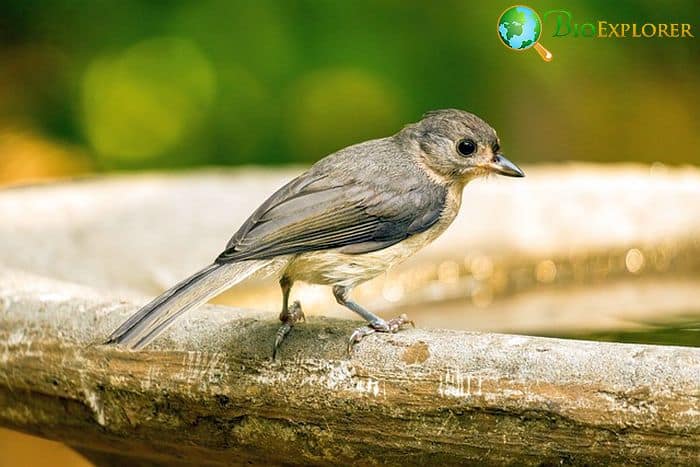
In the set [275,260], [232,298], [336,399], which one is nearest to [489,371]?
[336,399]

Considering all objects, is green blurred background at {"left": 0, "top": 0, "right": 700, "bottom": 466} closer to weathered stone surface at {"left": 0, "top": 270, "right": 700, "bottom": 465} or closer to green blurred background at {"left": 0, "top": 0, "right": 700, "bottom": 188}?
green blurred background at {"left": 0, "top": 0, "right": 700, "bottom": 188}

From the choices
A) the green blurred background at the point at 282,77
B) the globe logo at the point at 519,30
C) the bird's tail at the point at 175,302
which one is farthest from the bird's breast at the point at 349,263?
the green blurred background at the point at 282,77

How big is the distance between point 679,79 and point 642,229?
7.36ft

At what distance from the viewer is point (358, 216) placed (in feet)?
8.04

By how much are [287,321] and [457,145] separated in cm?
62

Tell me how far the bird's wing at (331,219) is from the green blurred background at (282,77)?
3668 millimetres

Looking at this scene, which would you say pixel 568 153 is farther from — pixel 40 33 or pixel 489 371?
pixel 489 371

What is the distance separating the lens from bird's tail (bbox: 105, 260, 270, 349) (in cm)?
212

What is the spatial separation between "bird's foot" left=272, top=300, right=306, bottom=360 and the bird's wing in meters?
0.12

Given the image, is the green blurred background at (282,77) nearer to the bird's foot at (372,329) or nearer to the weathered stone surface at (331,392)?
the weathered stone surface at (331,392)

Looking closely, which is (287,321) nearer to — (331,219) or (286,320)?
(286,320)

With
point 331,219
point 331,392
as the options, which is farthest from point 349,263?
point 331,392

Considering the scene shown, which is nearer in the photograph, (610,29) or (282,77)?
(610,29)

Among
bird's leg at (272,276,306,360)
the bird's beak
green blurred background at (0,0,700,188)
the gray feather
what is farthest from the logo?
bird's leg at (272,276,306,360)
